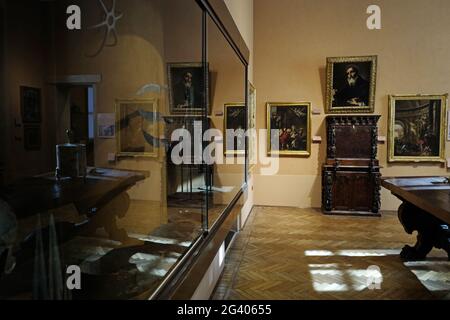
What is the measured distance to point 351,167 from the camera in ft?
26.0

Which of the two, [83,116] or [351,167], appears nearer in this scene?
[83,116]

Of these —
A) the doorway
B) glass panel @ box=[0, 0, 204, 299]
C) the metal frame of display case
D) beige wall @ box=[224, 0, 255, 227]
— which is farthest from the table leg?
the doorway

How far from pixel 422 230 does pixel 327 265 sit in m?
1.40

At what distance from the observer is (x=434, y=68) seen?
26.5ft

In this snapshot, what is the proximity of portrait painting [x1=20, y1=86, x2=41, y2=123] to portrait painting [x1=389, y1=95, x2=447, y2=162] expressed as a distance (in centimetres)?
816

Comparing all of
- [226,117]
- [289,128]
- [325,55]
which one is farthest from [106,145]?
[325,55]

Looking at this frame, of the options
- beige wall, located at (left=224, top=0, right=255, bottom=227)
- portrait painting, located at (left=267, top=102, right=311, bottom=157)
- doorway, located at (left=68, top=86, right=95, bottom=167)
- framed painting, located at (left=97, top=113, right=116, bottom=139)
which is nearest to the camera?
doorway, located at (left=68, top=86, right=95, bottom=167)

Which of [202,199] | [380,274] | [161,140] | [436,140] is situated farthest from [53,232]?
[436,140]

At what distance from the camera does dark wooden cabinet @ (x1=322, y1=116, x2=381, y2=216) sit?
7875mm

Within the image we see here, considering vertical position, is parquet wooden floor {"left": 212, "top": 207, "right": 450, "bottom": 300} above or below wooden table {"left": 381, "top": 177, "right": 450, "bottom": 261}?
below

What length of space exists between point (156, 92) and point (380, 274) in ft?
11.5

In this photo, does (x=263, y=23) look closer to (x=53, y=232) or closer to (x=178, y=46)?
(x=178, y=46)

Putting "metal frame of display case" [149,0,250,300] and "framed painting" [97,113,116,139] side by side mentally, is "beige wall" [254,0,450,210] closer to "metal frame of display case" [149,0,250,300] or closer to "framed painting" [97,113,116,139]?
"metal frame of display case" [149,0,250,300]

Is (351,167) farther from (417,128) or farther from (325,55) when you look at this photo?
(325,55)
